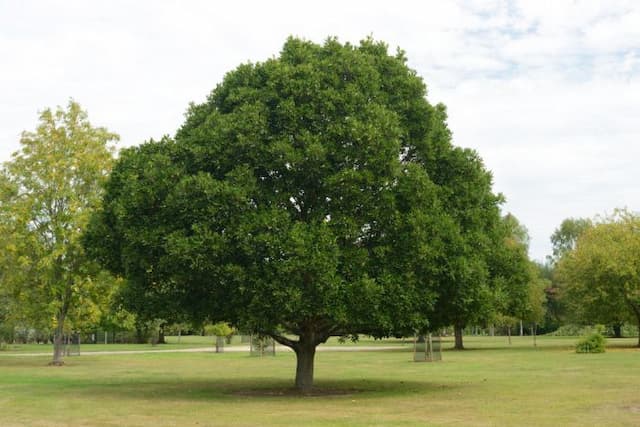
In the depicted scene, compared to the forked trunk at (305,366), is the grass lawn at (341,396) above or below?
below

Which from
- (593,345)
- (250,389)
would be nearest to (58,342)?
(250,389)

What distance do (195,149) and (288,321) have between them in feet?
20.6

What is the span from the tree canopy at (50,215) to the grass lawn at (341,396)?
7282 mm

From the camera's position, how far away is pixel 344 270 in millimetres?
21906

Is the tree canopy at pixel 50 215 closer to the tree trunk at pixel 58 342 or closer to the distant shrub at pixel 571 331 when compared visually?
the tree trunk at pixel 58 342

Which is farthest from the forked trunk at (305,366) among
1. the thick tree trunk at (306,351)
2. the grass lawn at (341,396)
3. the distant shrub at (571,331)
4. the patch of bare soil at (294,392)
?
the distant shrub at (571,331)

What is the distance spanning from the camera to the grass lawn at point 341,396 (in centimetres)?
1816

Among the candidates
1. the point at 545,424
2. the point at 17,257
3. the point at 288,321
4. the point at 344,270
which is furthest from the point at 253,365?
the point at 545,424

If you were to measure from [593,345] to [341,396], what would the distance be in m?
31.9

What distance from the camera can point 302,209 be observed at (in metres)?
23.6

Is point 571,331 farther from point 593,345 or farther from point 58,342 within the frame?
point 58,342

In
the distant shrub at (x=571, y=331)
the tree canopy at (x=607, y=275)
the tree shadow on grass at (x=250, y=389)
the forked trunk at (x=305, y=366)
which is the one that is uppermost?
the tree canopy at (x=607, y=275)

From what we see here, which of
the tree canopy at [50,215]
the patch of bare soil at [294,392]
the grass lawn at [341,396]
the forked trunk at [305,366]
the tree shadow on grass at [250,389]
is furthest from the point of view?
the tree canopy at [50,215]

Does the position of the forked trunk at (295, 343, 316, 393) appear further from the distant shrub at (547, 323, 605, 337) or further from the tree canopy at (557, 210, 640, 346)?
the distant shrub at (547, 323, 605, 337)
